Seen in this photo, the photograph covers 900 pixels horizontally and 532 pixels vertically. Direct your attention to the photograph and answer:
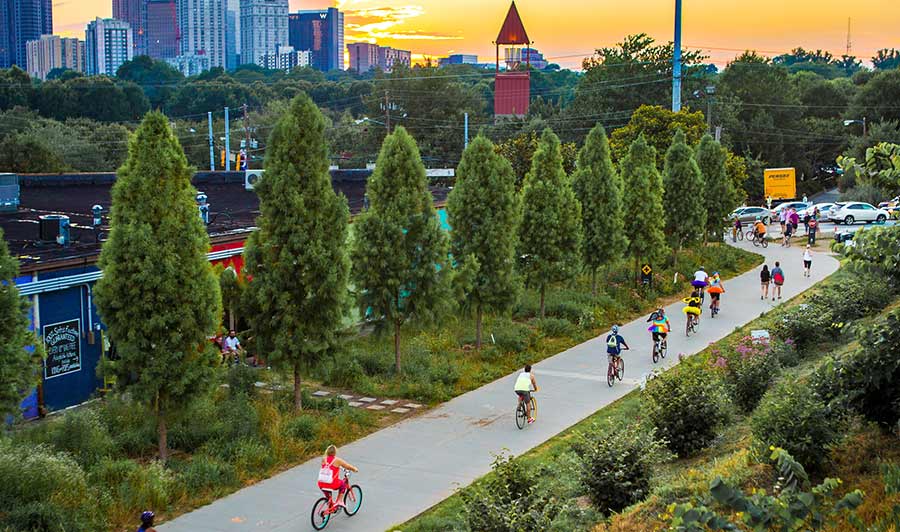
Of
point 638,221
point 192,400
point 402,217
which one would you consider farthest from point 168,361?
point 638,221

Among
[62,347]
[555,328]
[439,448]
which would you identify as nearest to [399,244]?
[439,448]

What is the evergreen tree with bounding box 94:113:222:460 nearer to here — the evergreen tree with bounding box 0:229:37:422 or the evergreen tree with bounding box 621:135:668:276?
the evergreen tree with bounding box 0:229:37:422

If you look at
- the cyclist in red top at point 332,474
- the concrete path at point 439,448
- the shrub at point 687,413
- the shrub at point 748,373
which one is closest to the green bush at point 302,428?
the concrete path at point 439,448

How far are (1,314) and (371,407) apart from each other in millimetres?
8198

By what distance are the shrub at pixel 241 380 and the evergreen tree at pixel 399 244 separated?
332 centimetres

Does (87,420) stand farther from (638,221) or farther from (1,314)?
(638,221)

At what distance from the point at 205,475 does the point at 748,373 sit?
8.87m

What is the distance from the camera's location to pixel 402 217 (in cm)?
2138

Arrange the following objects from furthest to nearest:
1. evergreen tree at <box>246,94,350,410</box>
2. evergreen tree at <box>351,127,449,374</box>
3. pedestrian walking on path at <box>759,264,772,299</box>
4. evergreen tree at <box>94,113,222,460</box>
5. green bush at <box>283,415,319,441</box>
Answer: pedestrian walking on path at <box>759,264,772,299</box>
evergreen tree at <box>351,127,449,374</box>
evergreen tree at <box>246,94,350,410</box>
green bush at <box>283,415,319,441</box>
evergreen tree at <box>94,113,222,460</box>

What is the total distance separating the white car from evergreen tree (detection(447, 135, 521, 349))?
36.3m

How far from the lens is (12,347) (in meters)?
13.2

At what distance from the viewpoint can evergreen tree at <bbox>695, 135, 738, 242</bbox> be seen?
135ft

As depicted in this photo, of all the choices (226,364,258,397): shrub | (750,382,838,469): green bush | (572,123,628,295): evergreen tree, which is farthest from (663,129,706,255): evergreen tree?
(750,382,838,469): green bush

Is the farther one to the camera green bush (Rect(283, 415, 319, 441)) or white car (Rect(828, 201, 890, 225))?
white car (Rect(828, 201, 890, 225))
